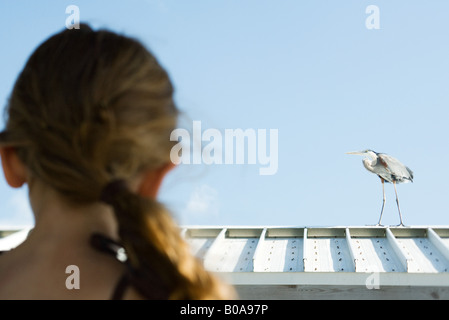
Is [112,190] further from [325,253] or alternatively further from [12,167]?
[325,253]

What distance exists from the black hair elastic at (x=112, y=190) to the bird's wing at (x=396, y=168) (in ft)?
49.1

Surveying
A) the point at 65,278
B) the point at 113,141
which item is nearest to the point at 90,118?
the point at 113,141

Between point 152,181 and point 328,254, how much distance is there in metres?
5.29

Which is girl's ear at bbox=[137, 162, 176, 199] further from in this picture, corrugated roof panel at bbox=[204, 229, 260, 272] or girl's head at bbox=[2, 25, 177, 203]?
corrugated roof panel at bbox=[204, 229, 260, 272]

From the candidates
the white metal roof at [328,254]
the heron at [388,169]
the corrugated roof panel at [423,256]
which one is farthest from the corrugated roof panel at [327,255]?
the heron at [388,169]

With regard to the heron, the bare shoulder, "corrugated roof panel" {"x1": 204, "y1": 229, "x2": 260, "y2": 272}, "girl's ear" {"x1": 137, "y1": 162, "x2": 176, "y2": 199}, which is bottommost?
the heron

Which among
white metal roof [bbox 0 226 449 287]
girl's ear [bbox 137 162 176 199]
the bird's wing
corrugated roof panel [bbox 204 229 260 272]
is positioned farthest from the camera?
the bird's wing

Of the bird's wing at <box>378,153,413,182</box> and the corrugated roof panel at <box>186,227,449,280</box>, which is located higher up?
the corrugated roof panel at <box>186,227,449,280</box>

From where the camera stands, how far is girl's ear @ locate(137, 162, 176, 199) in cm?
119

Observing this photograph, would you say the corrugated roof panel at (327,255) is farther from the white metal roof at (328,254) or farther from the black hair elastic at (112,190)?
the black hair elastic at (112,190)

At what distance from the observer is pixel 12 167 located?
1.24 m

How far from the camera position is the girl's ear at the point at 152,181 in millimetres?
1191

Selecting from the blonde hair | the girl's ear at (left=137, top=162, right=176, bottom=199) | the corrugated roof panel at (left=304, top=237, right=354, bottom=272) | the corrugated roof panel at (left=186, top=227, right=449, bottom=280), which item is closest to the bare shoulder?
the blonde hair

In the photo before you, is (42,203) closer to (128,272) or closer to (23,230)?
(128,272)
